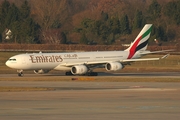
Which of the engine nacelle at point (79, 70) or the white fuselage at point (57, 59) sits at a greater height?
the white fuselage at point (57, 59)

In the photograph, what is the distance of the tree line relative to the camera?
5261 inches

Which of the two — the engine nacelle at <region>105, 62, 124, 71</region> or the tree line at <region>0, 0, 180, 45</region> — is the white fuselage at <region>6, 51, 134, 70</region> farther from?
the tree line at <region>0, 0, 180, 45</region>

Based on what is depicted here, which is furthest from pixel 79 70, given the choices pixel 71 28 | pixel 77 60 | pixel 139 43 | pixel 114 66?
pixel 71 28

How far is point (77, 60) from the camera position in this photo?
66.0 m

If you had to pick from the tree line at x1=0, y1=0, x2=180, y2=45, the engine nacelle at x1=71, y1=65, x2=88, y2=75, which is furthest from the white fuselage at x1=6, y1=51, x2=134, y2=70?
the tree line at x1=0, y1=0, x2=180, y2=45

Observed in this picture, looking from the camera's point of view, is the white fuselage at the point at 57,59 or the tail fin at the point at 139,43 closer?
the white fuselage at the point at 57,59

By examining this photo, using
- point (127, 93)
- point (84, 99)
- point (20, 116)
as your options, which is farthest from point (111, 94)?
point (20, 116)

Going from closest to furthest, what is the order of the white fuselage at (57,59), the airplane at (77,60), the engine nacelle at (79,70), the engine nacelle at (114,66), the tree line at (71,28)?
Answer: the white fuselage at (57,59) < the airplane at (77,60) < the engine nacelle at (79,70) < the engine nacelle at (114,66) < the tree line at (71,28)

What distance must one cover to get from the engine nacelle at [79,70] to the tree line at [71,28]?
64017 mm

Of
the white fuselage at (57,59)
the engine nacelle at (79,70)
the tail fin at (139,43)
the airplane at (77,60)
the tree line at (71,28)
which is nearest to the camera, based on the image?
the white fuselage at (57,59)

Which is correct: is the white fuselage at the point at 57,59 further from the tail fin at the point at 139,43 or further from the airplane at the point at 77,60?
the tail fin at the point at 139,43

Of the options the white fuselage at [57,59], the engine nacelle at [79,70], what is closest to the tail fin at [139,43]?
the white fuselage at [57,59]

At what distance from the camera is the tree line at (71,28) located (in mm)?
133625

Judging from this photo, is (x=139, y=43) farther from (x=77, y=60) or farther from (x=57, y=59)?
(x=57, y=59)
